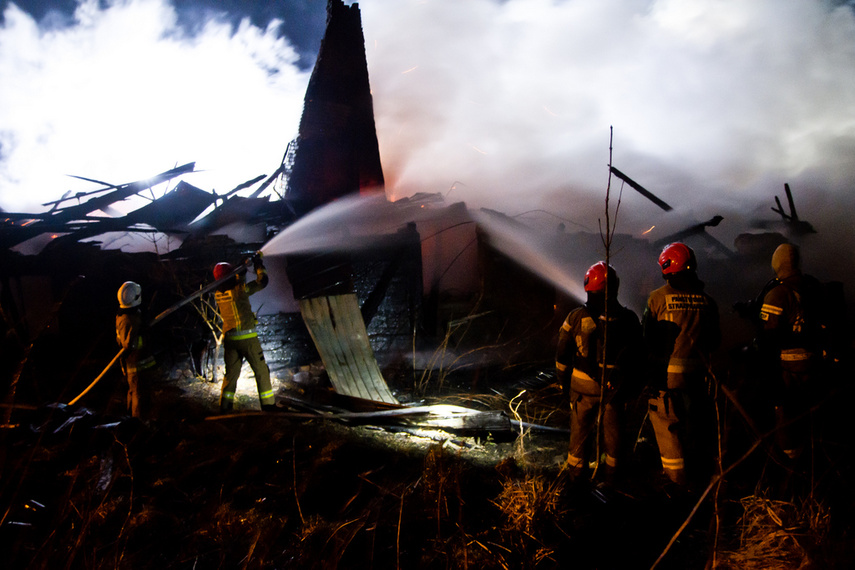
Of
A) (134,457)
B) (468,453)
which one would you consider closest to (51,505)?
(134,457)

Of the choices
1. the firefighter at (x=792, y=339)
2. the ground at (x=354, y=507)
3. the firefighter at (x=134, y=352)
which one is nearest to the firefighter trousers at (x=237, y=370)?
the ground at (x=354, y=507)

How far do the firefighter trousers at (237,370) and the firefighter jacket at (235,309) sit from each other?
0.39 feet

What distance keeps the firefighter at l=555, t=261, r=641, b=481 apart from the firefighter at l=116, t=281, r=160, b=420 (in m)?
6.02

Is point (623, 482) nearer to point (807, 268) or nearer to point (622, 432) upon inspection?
point (622, 432)

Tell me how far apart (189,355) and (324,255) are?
3791 mm

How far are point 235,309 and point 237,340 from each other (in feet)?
1.65

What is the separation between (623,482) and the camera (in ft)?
12.9

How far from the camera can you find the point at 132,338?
5.63m

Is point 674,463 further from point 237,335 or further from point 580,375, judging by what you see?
point 237,335

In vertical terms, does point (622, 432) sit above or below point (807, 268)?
below

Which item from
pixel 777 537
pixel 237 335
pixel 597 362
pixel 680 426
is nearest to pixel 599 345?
pixel 597 362

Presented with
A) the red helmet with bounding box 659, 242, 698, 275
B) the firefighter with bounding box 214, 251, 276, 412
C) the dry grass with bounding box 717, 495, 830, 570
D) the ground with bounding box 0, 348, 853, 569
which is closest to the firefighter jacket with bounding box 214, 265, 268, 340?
the firefighter with bounding box 214, 251, 276, 412

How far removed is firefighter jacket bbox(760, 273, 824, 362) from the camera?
3635mm

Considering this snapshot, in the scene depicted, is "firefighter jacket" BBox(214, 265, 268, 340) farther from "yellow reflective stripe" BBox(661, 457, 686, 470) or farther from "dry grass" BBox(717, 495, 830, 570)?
"dry grass" BBox(717, 495, 830, 570)
